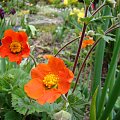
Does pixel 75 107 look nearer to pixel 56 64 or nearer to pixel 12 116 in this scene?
pixel 56 64

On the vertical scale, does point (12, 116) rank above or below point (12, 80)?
below

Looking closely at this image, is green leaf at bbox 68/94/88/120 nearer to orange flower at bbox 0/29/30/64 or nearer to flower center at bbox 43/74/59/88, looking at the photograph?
flower center at bbox 43/74/59/88

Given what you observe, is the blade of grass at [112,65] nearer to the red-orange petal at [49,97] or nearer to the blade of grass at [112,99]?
the blade of grass at [112,99]

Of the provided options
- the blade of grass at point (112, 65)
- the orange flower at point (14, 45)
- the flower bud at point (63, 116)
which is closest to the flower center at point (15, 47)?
the orange flower at point (14, 45)

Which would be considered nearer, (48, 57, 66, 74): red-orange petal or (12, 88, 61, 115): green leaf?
(48, 57, 66, 74): red-orange petal

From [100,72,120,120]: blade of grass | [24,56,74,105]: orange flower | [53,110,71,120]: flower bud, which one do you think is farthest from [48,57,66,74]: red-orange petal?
[100,72,120,120]: blade of grass

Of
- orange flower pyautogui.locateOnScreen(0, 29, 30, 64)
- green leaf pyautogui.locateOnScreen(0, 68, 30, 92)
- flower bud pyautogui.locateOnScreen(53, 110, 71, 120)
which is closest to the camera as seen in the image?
flower bud pyautogui.locateOnScreen(53, 110, 71, 120)

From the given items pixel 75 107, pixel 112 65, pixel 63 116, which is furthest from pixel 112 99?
pixel 63 116
